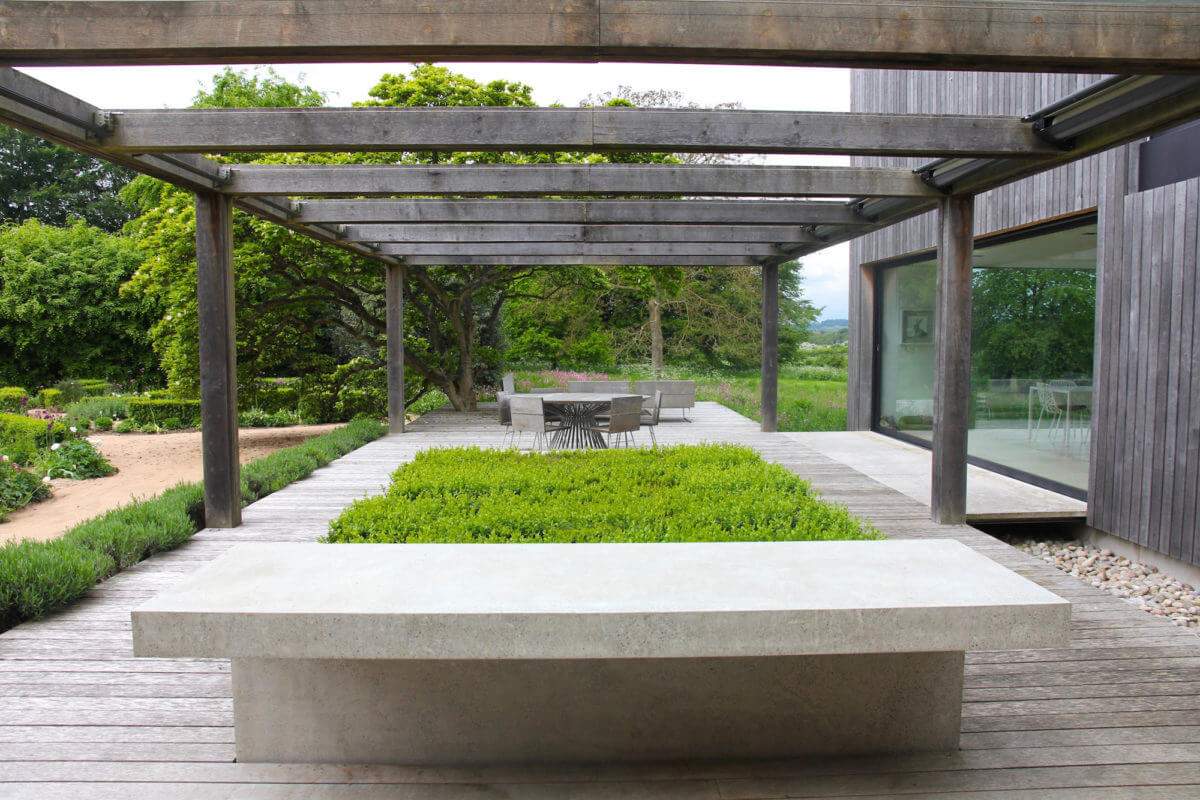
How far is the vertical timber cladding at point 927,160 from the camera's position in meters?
6.97

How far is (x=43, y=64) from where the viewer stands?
2979 mm

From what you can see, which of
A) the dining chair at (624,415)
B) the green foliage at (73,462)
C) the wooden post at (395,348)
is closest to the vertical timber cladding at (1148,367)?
the dining chair at (624,415)

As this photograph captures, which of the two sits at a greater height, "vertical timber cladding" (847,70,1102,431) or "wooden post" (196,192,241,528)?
"vertical timber cladding" (847,70,1102,431)

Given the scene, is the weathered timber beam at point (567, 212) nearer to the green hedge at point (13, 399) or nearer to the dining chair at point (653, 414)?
the dining chair at point (653, 414)

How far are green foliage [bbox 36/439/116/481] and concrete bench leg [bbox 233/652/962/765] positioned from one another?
10.6 metres

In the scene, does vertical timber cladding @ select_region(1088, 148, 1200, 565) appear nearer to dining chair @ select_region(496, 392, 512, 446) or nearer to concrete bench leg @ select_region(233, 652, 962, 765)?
concrete bench leg @ select_region(233, 652, 962, 765)

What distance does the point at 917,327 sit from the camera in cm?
1129

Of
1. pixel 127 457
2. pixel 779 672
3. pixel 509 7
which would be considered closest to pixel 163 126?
pixel 509 7

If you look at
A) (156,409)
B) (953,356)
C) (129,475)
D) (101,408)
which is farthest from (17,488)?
(953,356)

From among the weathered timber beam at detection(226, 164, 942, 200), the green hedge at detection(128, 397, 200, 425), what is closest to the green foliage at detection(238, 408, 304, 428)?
A: the green hedge at detection(128, 397, 200, 425)

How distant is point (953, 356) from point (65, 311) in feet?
72.1

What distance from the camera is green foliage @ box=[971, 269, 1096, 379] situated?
7160 millimetres

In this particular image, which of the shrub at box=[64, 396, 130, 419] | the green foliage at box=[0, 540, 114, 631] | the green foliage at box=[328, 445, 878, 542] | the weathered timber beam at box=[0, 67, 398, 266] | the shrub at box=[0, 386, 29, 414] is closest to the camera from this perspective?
the weathered timber beam at box=[0, 67, 398, 266]

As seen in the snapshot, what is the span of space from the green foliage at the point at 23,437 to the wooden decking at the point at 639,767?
852 cm
